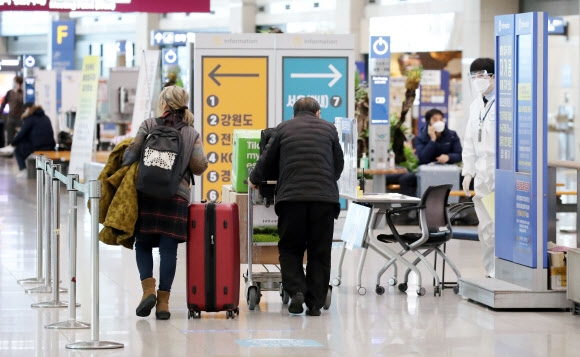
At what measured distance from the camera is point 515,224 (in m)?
8.62

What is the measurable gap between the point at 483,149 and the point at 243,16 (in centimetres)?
2263

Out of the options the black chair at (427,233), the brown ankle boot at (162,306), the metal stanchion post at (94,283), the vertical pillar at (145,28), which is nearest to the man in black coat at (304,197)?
the brown ankle boot at (162,306)

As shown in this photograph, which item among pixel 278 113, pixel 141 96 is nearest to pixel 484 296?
pixel 278 113

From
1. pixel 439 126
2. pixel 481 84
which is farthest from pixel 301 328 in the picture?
pixel 439 126

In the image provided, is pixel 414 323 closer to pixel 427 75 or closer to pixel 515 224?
pixel 515 224

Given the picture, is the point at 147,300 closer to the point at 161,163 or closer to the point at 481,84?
the point at 161,163

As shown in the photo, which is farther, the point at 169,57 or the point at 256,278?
the point at 169,57

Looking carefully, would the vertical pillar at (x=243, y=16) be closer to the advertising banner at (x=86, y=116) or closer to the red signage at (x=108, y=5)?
the red signage at (x=108, y=5)

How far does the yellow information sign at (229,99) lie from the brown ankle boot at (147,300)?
427 centimetres

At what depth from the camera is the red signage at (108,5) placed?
16769mm

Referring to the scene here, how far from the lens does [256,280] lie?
845 centimetres

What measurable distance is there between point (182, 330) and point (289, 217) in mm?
1081

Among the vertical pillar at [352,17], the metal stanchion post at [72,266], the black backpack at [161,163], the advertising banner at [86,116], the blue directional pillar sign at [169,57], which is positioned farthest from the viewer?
the blue directional pillar sign at [169,57]

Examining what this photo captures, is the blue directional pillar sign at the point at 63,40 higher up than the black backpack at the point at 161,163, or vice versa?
the blue directional pillar sign at the point at 63,40
